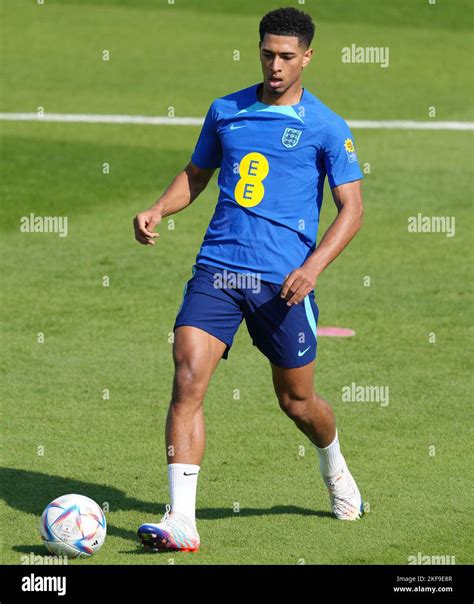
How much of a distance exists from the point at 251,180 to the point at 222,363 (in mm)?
3937

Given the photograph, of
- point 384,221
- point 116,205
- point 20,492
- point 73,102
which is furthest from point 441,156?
point 20,492

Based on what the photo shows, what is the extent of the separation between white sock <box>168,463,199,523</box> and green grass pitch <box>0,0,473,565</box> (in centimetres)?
26

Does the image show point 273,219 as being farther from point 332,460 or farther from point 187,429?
point 332,460

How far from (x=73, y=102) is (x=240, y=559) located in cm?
1875

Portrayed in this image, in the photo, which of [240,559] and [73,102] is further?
[73,102]

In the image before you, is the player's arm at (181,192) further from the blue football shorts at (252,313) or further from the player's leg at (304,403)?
the player's leg at (304,403)

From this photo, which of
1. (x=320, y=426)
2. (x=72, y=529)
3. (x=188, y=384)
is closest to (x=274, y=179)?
(x=188, y=384)

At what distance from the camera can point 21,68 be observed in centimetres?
2830

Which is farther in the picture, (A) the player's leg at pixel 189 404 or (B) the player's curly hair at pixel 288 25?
(B) the player's curly hair at pixel 288 25

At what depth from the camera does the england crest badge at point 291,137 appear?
788 centimetres

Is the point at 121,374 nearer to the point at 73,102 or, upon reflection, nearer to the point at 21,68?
the point at 73,102

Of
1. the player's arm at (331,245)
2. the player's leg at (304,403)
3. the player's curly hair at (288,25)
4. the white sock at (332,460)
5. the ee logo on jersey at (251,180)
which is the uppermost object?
the player's curly hair at (288,25)

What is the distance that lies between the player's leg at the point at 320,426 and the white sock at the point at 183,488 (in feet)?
2.61

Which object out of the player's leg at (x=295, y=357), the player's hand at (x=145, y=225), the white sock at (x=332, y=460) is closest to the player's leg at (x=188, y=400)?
the player's leg at (x=295, y=357)
